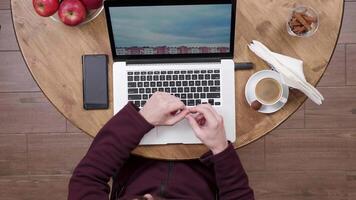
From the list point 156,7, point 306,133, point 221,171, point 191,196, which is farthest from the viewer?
point 306,133

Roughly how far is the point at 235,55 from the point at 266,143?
698 mm

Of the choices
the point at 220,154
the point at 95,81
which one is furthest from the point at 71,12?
the point at 220,154

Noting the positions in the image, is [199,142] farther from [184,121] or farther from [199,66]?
[199,66]

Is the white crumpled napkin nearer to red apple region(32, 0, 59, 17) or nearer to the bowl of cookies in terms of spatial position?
the bowl of cookies

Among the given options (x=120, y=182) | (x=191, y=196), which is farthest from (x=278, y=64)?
(x=120, y=182)

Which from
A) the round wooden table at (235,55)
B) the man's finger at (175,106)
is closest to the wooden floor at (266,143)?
the round wooden table at (235,55)

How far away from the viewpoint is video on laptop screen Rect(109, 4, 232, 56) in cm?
105

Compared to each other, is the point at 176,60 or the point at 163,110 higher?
the point at 176,60

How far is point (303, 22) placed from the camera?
115 cm

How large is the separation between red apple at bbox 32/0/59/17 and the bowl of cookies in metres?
0.59

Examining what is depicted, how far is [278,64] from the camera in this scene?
114 cm

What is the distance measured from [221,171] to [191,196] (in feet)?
0.51

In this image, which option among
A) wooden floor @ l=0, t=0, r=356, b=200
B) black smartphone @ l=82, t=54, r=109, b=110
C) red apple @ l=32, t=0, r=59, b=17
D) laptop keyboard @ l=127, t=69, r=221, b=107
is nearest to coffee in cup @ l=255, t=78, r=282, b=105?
laptop keyboard @ l=127, t=69, r=221, b=107

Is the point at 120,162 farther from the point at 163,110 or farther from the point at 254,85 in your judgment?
the point at 254,85
